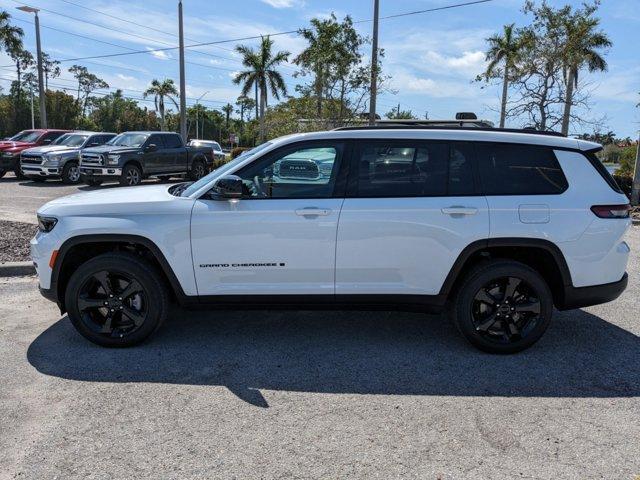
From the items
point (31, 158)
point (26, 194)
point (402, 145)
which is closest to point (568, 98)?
point (402, 145)

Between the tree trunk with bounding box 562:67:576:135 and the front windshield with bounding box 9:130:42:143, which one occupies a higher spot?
the tree trunk with bounding box 562:67:576:135

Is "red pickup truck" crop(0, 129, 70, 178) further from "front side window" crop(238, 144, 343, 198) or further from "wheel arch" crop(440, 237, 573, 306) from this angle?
"wheel arch" crop(440, 237, 573, 306)

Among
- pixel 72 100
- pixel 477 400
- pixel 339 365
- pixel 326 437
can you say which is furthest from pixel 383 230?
pixel 72 100

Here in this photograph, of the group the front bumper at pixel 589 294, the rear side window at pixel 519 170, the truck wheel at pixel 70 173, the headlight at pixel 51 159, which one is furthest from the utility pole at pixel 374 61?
the front bumper at pixel 589 294

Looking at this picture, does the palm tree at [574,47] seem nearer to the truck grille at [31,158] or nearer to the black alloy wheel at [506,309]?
the black alloy wheel at [506,309]

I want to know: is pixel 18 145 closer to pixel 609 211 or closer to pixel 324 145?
pixel 324 145

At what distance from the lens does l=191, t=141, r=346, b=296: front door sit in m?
4.21

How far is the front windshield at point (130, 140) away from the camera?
16.9 m

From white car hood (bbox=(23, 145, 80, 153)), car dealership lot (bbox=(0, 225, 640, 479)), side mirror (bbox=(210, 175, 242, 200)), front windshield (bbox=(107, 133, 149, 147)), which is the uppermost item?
front windshield (bbox=(107, 133, 149, 147))

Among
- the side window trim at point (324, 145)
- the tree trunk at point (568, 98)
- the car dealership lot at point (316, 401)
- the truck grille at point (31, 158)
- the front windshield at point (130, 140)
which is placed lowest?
the car dealership lot at point (316, 401)

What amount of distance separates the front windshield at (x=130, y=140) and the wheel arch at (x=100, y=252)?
13186mm

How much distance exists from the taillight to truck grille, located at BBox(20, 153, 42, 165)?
1724cm

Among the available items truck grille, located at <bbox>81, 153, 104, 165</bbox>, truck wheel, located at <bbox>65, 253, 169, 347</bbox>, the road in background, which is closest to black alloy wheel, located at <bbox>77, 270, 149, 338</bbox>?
truck wheel, located at <bbox>65, 253, 169, 347</bbox>

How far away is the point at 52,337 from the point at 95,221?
1.22 meters
